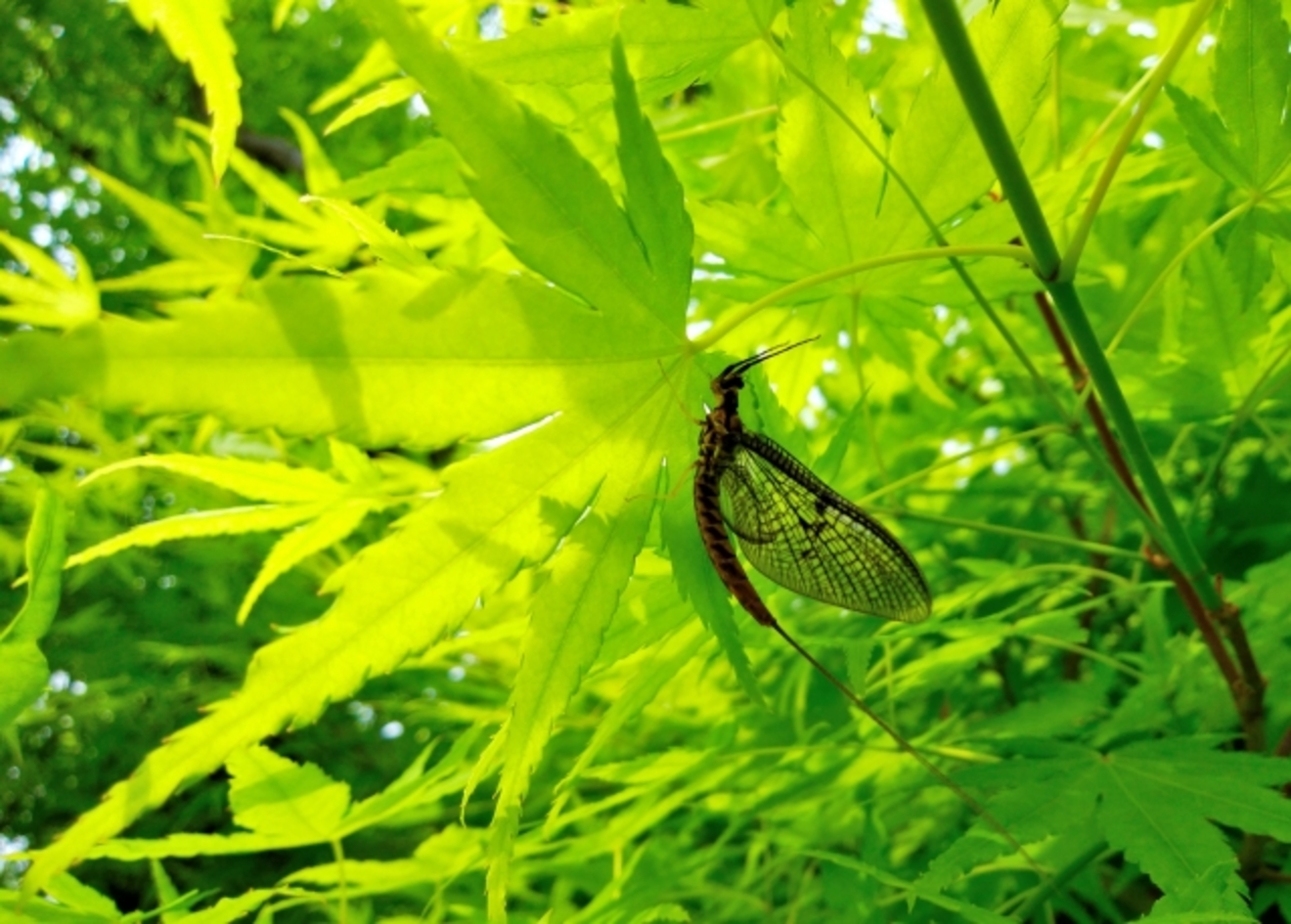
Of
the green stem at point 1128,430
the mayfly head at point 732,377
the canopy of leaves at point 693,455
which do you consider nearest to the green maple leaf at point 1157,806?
the canopy of leaves at point 693,455

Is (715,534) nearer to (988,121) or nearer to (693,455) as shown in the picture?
(693,455)

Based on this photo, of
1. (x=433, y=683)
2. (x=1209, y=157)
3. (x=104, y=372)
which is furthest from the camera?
(x=433, y=683)

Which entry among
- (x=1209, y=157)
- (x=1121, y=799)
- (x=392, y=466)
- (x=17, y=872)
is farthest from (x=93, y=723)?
(x=1209, y=157)

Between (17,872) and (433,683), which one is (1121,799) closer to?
(433,683)

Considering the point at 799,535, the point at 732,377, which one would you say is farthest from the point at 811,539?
the point at 732,377

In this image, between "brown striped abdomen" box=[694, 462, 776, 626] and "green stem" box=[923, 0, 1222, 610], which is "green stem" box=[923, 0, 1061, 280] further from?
"brown striped abdomen" box=[694, 462, 776, 626]

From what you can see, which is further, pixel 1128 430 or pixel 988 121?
pixel 1128 430
